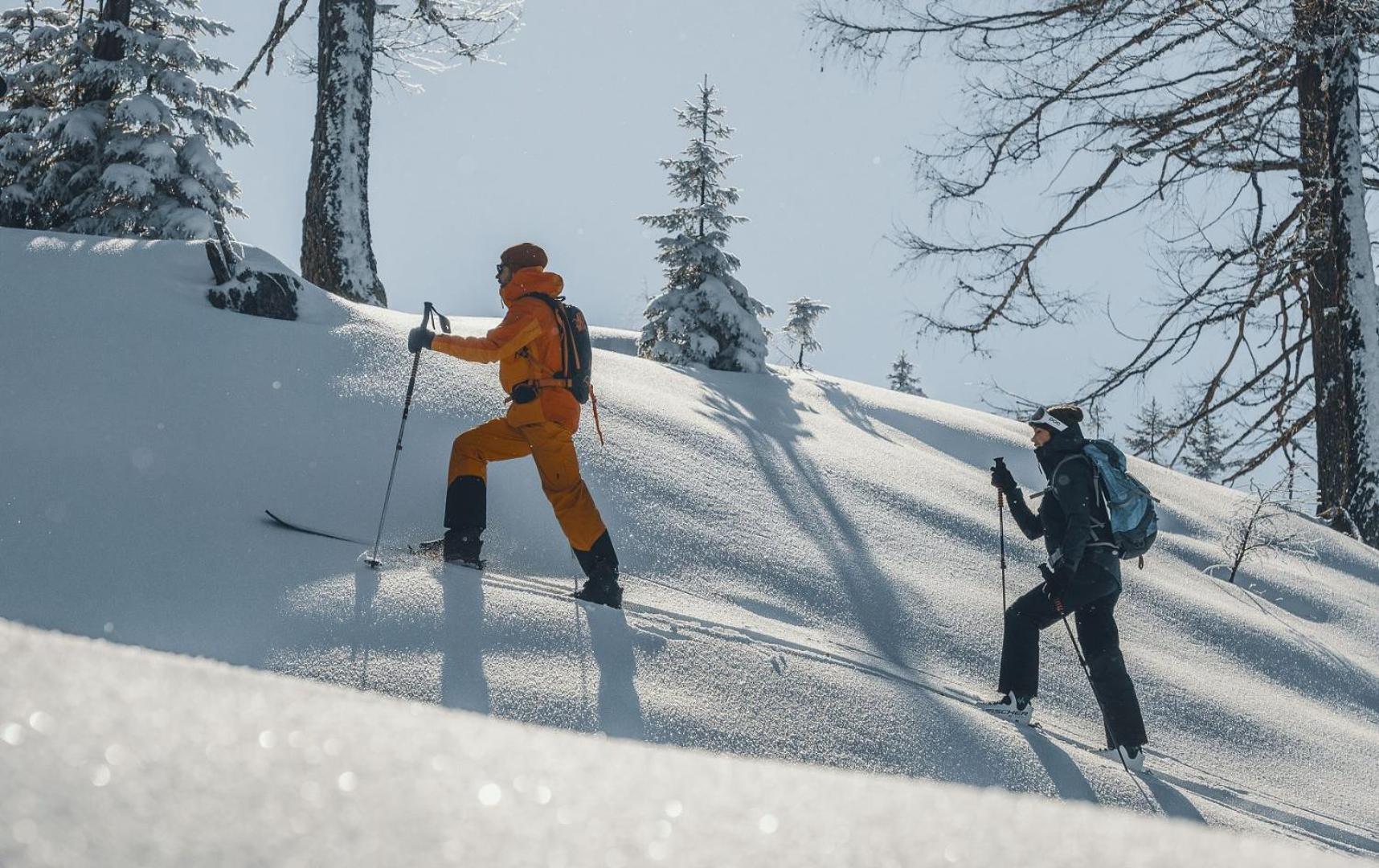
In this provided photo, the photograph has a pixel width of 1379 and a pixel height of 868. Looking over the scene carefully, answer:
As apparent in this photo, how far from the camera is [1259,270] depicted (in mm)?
12062

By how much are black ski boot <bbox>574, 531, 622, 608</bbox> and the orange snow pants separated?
41mm

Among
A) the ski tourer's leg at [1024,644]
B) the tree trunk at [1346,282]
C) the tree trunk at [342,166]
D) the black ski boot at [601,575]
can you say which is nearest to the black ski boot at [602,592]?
the black ski boot at [601,575]

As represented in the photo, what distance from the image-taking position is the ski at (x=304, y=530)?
504 cm

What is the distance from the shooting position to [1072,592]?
17.5 feet

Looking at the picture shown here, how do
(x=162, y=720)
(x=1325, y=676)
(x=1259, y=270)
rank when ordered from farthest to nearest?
(x=1259, y=270) < (x=1325, y=676) < (x=162, y=720)

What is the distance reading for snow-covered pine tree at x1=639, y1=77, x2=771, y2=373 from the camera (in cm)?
1941

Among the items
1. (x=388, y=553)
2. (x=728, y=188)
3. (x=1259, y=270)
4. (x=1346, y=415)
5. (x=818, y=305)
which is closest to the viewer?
(x=388, y=553)

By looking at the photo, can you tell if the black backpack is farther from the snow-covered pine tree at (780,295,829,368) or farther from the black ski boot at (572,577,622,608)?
the snow-covered pine tree at (780,295,829,368)

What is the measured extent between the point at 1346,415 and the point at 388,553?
1019cm

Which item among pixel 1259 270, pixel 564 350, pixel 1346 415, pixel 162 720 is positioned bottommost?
pixel 162 720

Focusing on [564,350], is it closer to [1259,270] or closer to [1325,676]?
[1325,676]

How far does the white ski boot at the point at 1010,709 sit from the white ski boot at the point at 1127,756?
0.39 metres

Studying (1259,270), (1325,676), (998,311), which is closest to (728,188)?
(998,311)

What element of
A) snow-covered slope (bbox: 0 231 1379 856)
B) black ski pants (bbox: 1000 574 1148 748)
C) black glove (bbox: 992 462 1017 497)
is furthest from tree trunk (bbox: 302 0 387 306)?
black ski pants (bbox: 1000 574 1148 748)
